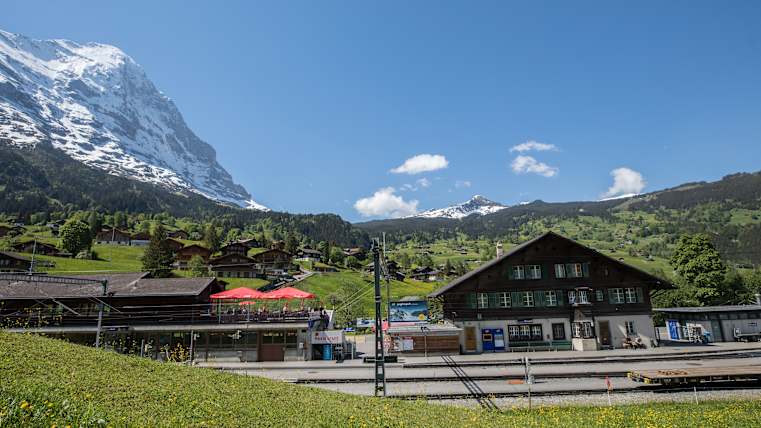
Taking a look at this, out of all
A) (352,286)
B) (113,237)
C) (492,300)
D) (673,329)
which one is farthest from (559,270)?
(113,237)

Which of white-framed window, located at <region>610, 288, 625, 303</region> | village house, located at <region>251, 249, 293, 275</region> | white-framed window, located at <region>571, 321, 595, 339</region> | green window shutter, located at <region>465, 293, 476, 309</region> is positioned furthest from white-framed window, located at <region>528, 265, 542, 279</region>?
village house, located at <region>251, 249, 293, 275</region>

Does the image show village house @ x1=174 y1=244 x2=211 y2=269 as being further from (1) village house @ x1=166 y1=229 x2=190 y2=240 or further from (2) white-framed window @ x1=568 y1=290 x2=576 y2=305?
(2) white-framed window @ x1=568 y1=290 x2=576 y2=305

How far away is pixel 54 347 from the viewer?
1559cm

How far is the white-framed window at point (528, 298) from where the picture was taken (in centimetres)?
4469

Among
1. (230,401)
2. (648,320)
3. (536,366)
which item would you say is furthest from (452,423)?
(648,320)

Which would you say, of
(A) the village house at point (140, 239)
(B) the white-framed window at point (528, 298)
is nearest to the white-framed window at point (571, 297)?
(B) the white-framed window at point (528, 298)

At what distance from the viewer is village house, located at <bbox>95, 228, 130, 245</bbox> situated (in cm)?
13288

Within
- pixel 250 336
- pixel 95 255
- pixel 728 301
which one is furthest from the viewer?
pixel 95 255

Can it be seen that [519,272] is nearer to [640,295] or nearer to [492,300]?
[492,300]

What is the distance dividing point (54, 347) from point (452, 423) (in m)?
14.9

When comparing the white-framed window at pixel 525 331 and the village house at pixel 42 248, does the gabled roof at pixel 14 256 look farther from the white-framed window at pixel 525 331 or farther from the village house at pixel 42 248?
the white-framed window at pixel 525 331

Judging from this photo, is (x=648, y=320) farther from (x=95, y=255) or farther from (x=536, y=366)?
(x=95, y=255)

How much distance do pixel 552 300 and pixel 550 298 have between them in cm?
28

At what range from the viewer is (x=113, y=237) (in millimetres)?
133750
